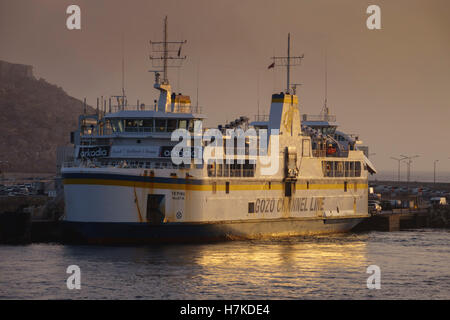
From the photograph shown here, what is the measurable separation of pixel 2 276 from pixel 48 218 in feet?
61.2

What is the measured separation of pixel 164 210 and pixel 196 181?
2705mm

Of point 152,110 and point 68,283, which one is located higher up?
point 152,110

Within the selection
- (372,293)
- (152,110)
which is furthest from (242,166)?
(372,293)

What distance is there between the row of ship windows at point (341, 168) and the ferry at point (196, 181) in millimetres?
72

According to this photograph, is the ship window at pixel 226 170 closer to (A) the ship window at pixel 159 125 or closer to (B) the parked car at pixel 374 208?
Result: (A) the ship window at pixel 159 125

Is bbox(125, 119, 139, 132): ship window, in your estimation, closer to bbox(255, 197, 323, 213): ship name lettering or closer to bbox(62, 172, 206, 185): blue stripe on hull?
bbox(62, 172, 206, 185): blue stripe on hull

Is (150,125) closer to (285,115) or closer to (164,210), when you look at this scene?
(164,210)

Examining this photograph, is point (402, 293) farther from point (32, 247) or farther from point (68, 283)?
point (32, 247)

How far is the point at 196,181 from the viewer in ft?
179

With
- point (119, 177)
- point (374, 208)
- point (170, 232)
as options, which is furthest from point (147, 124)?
point (374, 208)

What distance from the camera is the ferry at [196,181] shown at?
52281mm

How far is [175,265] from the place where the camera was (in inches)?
1845

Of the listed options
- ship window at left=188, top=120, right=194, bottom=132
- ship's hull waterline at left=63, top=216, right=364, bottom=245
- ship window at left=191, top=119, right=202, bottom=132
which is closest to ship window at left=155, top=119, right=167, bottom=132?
ship window at left=188, top=120, right=194, bottom=132

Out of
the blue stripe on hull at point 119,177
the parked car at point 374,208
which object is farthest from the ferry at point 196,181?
the parked car at point 374,208
